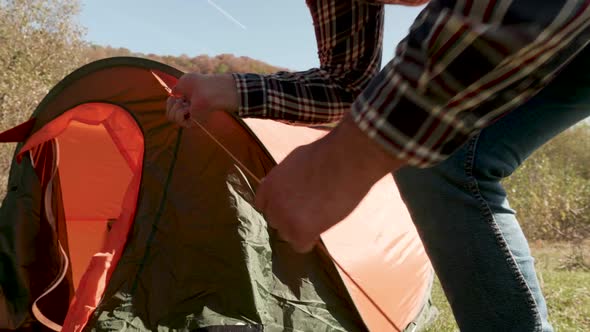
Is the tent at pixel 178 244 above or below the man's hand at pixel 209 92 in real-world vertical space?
below

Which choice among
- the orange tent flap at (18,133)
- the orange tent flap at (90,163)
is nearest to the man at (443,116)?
the orange tent flap at (90,163)

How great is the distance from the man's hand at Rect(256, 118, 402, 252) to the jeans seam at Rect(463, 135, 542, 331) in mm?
276

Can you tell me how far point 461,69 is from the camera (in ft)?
1.46

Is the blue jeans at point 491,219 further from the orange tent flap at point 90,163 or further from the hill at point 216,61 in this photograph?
the hill at point 216,61

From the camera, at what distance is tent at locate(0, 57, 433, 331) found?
1.93 metres

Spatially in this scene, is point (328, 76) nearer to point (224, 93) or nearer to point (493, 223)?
point (224, 93)

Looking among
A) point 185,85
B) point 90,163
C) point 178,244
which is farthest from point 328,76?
point 90,163

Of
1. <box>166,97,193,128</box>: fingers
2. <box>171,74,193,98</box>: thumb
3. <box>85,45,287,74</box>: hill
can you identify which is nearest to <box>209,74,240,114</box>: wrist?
<box>171,74,193,98</box>: thumb

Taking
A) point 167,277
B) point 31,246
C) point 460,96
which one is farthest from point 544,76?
point 31,246

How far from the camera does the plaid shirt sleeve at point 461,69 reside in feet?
1.41

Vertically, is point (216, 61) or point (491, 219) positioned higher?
point (491, 219)

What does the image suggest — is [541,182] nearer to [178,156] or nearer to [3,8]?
[178,156]

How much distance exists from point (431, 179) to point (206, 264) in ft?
4.48

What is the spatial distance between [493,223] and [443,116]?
33cm
